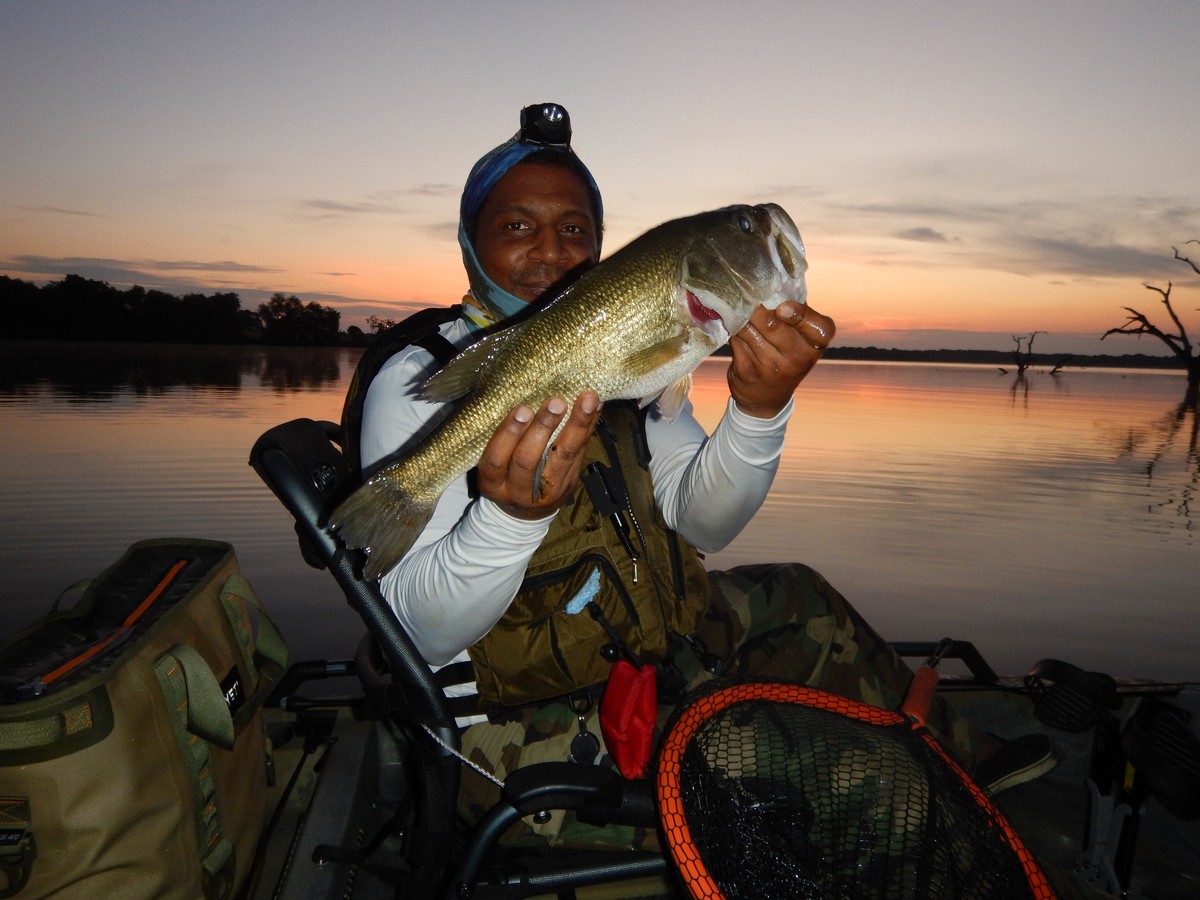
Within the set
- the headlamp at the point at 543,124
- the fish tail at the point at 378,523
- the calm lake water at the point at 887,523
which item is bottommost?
the calm lake water at the point at 887,523

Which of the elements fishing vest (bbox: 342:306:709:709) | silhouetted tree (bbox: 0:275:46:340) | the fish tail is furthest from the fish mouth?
silhouetted tree (bbox: 0:275:46:340)

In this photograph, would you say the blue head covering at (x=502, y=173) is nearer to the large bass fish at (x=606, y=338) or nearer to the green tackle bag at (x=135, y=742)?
the large bass fish at (x=606, y=338)

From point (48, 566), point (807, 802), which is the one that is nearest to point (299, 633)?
point (48, 566)

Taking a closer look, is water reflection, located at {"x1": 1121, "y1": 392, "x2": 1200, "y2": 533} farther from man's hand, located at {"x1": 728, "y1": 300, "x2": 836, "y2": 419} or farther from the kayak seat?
the kayak seat

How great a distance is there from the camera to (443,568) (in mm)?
2514

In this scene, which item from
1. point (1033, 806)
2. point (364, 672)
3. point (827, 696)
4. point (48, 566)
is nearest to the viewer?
point (827, 696)

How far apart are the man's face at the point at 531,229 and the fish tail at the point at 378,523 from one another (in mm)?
1232

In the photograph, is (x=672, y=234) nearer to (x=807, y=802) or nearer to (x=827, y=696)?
(x=827, y=696)

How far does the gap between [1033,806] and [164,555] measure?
166 inches

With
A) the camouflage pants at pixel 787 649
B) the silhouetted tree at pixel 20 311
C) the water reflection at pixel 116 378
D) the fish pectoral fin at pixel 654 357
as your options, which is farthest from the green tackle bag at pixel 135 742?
the silhouetted tree at pixel 20 311

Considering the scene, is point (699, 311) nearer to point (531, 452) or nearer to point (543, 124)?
point (531, 452)

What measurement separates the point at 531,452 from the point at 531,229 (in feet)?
4.12

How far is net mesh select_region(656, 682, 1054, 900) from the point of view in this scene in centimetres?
180

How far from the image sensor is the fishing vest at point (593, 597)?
8.85ft
